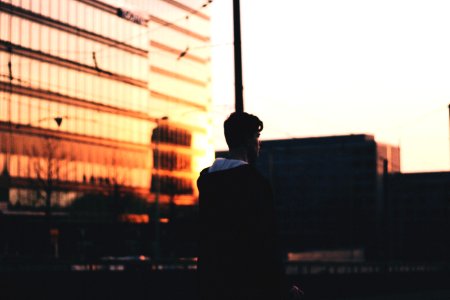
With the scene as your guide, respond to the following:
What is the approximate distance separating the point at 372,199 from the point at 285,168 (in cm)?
1598

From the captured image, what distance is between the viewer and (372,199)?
170 meters

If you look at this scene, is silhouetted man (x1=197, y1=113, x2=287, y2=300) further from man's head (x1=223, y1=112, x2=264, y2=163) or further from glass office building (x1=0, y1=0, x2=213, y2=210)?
glass office building (x1=0, y1=0, x2=213, y2=210)

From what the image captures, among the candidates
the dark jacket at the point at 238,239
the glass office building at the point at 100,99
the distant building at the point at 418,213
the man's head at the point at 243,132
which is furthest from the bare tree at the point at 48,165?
the dark jacket at the point at 238,239

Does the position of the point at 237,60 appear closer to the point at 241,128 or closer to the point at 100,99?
the point at 241,128

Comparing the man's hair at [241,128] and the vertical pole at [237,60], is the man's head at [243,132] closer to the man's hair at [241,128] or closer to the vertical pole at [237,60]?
the man's hair at [241,128]

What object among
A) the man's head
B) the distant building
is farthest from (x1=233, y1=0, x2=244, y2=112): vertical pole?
the distant building

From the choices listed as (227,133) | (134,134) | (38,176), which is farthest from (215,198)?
(134,134)

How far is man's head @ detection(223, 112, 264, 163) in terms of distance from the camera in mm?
4570

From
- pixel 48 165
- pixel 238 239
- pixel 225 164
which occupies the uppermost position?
pixel 48 165

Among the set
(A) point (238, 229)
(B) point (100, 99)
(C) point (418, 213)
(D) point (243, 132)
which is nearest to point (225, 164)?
(D) point (243, 132)

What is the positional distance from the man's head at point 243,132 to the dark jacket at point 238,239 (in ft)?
0.61

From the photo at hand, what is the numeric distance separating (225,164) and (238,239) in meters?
0.38

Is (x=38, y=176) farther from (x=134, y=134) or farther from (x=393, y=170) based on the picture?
(x=393, y=170)

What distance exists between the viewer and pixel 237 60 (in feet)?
57.1
